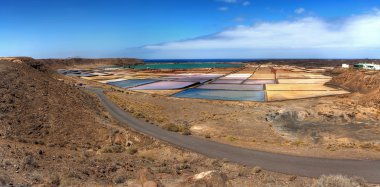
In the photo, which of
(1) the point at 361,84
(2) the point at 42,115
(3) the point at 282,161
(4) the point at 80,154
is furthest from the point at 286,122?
(1) the point at 361,84

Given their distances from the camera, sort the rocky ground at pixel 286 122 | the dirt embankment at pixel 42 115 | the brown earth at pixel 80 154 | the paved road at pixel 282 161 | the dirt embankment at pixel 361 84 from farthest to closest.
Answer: the dirt embankment at pixel 361 84
the rocky ground at pixel 286 122
the dirt embankment at pixel 42 115
the paved road at pixel 282 161
the brown earth at pixel 80 154

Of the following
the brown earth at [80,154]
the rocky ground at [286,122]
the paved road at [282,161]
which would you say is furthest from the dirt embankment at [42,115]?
the rocky ground at [286,122]

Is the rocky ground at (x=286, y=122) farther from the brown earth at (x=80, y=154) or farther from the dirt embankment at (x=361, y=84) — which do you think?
the brown earth at (x=80, y=154)

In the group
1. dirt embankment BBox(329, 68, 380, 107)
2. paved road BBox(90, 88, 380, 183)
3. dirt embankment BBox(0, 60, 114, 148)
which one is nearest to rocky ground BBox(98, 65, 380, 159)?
dirt embankment BBox(329, 68, 380, 107)

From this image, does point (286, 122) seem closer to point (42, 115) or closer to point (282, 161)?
point (282, 161)

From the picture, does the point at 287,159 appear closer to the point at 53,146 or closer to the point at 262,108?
the point at 53,146

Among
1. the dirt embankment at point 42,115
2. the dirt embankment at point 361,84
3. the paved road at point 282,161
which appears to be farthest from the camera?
the dirt embankment at point 361,84

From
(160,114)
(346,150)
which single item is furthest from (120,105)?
(346,150)

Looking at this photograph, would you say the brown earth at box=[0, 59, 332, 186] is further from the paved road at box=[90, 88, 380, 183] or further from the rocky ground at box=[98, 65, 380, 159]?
the rocky ground at box=[98, 65, 380, 159]

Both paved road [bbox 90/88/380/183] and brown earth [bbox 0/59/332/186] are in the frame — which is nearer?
brown earth [bbox 0/59/332/186]
